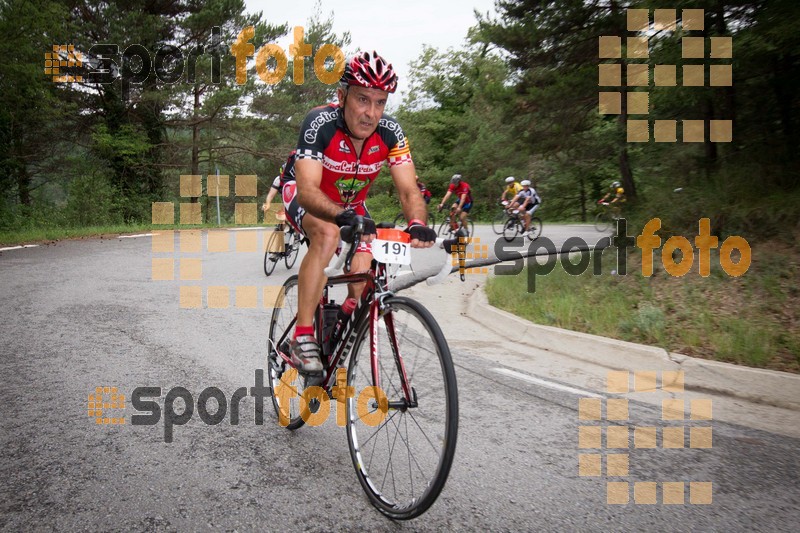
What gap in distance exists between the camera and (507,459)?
3.31 metres

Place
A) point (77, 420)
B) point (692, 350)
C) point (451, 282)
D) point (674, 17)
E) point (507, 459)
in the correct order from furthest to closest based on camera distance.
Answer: point (451, 282) < point (674, 17) < point (692, 350) < point (77, 420) < point (507, 459)

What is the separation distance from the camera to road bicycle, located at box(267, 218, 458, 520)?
249 centimetres

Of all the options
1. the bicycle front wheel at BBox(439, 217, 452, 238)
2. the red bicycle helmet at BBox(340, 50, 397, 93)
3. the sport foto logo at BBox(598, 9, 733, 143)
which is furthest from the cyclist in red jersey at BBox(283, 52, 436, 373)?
the bicycle front wheel at BBox(439, 217, 452, 238)

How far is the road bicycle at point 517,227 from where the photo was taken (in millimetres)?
19172

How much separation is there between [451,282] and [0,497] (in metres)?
8.01

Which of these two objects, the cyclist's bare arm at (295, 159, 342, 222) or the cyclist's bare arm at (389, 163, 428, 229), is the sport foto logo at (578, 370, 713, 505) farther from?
the cyclist's bare arm at (295, 159, 342, 222)

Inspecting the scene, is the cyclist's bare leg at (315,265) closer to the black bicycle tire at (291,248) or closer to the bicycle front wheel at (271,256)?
the black bicycle tire at (291,248)

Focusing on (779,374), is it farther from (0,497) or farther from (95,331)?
(95,331)

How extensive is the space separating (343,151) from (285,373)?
5.54ft

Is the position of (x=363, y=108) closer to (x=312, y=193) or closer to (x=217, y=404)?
(x=312, y=193)

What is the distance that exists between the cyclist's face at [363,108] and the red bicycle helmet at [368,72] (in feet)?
0.13

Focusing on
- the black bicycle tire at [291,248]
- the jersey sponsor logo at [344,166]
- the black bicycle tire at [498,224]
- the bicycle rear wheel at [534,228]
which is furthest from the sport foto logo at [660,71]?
the black bicycle tire at [498,224]

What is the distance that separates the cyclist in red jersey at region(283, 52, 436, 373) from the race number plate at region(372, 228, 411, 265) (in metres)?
0.24

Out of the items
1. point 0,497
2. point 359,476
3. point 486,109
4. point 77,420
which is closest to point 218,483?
point 359,476
